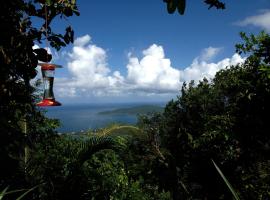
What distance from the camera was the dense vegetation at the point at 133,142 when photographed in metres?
3.34

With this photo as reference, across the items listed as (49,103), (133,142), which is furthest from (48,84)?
(133,142)

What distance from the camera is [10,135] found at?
12.5 ft

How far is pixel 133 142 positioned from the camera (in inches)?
1185

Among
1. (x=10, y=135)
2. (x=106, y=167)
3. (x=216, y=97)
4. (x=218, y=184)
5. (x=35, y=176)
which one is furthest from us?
(x=216, y=97)

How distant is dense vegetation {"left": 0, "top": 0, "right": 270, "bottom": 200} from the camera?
334cm

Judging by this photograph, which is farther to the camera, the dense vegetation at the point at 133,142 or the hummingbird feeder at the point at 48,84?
the hummingbird feeder at the point at 48,84

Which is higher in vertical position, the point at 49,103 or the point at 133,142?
the point at 49,103

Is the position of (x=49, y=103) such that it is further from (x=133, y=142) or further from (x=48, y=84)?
(x=133, y=142)

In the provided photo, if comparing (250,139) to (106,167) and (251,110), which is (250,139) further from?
(106,167)

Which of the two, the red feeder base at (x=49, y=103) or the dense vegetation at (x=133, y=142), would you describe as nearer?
the dense vegetation at (x=133, y=142)

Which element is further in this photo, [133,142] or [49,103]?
[133,142]

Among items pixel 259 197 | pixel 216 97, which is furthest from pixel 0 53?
pixel 216 97

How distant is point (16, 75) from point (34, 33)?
0.38m

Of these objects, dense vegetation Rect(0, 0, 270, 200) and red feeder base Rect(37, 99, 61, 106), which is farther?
red feeder base Rect(37, 99, 61, 106)
